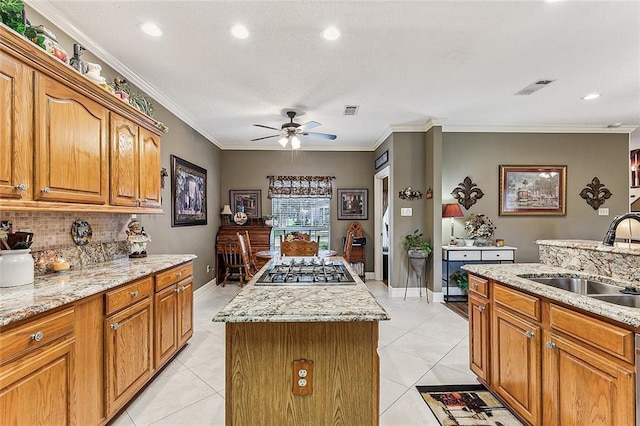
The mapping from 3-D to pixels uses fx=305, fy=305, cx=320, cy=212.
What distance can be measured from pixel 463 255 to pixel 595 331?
339 cm

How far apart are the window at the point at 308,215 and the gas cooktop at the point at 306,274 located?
3728mm

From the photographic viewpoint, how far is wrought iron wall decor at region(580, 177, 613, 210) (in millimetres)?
5133

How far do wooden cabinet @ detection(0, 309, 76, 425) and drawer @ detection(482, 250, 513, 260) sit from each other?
15.8ft

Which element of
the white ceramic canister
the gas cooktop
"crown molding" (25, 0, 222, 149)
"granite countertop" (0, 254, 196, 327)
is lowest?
the gas cooktop

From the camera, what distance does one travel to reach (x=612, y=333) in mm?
1279

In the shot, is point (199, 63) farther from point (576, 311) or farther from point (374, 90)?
point (576, 311)

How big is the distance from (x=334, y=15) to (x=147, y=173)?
204 cm

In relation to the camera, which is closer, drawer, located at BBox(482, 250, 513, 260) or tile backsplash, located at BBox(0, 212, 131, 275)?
tile backsplash, located at BBox(0, 212, 131, 275)

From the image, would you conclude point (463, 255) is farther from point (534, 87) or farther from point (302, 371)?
point (302, 371)

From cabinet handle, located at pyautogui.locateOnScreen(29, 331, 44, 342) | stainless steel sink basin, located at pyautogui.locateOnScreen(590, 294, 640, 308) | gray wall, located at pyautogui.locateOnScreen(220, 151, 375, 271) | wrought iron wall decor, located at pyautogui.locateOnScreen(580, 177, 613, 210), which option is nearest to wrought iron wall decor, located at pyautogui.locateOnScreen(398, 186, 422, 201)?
gray wall, located at pyautogui.locateOnScreen(220, 151, 375, 271)

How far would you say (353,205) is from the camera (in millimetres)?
6332

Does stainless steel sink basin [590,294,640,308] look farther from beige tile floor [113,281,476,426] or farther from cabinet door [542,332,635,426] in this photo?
beige tile floor [113,281,476,426]

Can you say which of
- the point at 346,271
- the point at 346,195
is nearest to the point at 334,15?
the point at 346,271

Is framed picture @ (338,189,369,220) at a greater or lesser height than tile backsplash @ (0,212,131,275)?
greater
